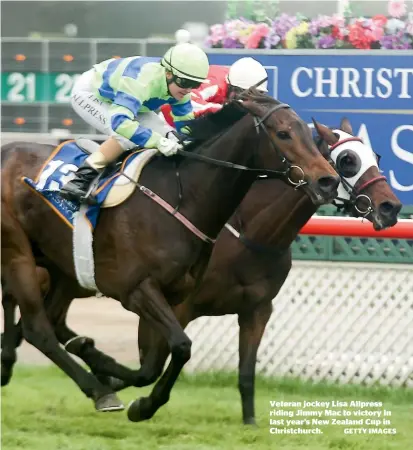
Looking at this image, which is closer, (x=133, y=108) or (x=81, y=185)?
(x=133, y=108)

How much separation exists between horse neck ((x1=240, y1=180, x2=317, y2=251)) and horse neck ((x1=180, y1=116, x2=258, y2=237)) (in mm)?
572

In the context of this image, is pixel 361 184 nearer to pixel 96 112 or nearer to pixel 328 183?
pixel 328 183

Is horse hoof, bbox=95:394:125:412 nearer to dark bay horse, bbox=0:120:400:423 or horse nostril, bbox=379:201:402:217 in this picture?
dark bay horse, bbox=0:120:400:423

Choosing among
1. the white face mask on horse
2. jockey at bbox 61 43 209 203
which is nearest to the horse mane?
jockey at bbox 61 43 209 203

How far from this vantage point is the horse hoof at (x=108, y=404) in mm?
5258

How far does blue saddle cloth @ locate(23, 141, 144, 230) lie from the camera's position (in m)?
5.29

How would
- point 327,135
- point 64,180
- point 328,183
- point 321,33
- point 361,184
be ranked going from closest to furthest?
point 328,183
point 64,180
point 361,184
point 327,135
point 321,33

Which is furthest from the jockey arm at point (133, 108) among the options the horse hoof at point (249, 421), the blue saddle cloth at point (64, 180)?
the horse hoof at point (249, 421)

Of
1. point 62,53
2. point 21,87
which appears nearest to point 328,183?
point 62,53

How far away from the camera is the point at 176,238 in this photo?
507 cm

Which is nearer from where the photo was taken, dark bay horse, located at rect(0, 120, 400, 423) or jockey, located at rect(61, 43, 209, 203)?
jockey, located at rect(61, 43, 209, 203)

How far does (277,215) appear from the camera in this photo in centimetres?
568

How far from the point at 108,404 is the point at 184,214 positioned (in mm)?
886

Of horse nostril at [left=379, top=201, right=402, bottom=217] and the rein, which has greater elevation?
the rein
